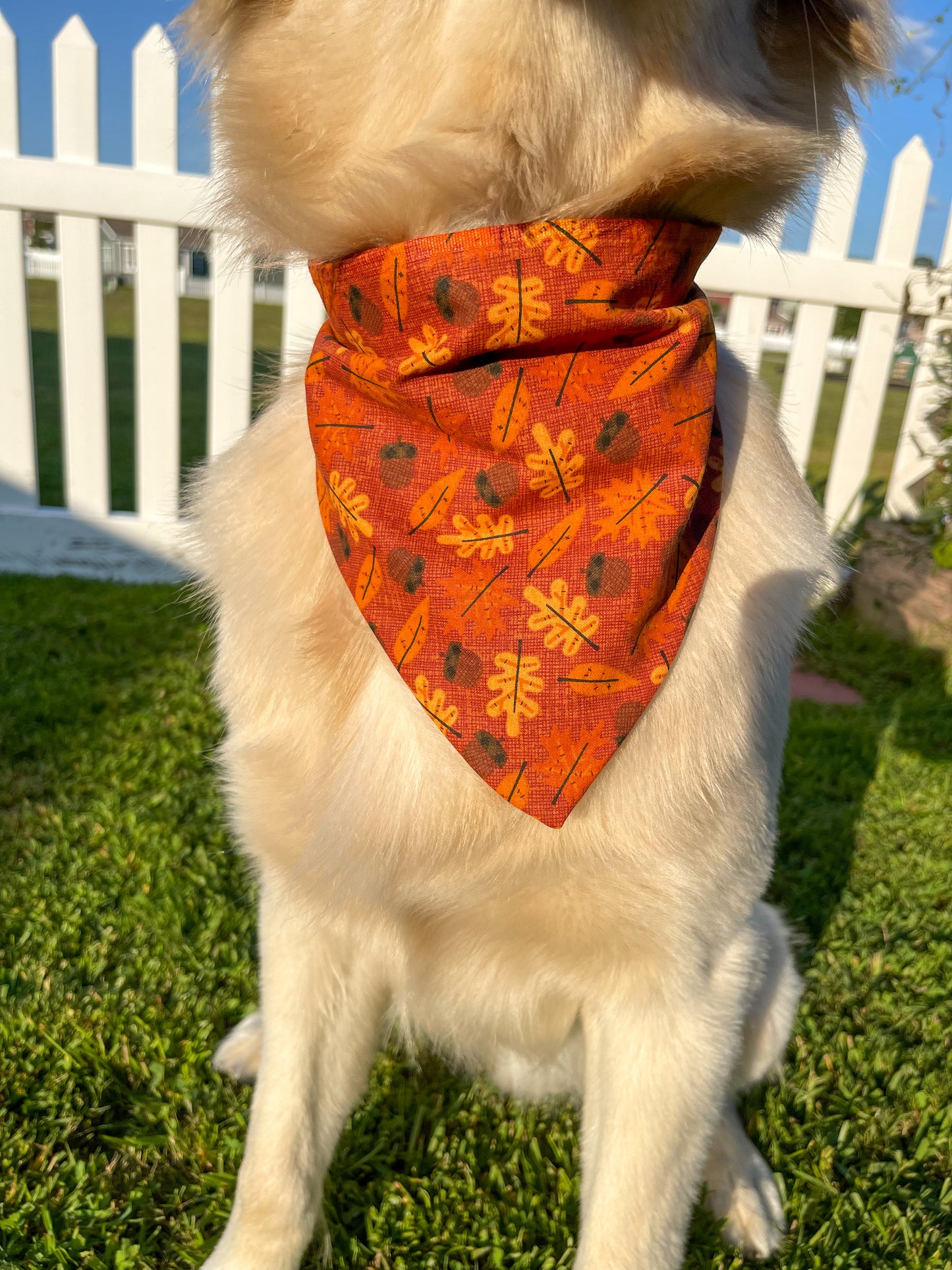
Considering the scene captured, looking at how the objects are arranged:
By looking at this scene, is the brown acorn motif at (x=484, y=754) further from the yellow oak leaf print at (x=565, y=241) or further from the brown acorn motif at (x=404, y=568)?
the yellow oak leaf print at (x=565, y=241)

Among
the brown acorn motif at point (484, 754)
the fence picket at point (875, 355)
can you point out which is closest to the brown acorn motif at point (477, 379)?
the brown acorn motif at point (484, 754)

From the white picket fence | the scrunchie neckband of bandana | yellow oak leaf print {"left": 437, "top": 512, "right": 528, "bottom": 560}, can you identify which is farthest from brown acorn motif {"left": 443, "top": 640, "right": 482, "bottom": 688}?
the white picket fence

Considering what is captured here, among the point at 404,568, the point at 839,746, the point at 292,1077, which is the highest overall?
the point at 404,568

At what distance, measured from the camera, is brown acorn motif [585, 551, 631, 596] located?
113cm

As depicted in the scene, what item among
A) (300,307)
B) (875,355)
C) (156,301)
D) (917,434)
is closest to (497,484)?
(300,307)

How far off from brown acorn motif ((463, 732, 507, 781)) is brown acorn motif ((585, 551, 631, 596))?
0.74 ft

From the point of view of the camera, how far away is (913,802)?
113 inches

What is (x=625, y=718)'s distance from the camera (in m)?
1.14

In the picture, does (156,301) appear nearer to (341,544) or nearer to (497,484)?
(341,544)

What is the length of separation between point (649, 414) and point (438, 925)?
0.72 meters

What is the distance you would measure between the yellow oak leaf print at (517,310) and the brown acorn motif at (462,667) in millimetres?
382

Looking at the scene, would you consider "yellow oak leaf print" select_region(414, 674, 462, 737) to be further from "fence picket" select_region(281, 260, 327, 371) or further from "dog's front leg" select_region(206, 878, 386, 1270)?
"fence picket" select_region(281, 260, 327, 371)

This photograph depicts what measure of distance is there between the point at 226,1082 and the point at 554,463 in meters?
1.32

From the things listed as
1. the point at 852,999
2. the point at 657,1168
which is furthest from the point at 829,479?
the point at 657,1168
